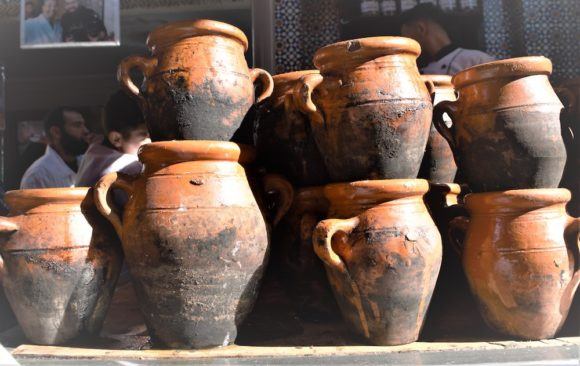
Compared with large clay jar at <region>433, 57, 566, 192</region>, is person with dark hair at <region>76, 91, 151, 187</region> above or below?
below

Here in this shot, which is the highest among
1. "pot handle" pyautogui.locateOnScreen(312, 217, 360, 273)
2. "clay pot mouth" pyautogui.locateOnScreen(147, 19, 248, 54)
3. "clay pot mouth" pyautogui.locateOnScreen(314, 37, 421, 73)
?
"clay pot mouth" pyautogui.locateOnScreen(147, 19, 248, 54)

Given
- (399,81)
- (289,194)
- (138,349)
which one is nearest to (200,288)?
(138,349)

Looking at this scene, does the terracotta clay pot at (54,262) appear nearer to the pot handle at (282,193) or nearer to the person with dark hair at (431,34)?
the pot handle at (282,193)

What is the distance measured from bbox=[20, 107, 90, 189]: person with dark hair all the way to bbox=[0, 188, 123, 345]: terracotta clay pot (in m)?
1.73

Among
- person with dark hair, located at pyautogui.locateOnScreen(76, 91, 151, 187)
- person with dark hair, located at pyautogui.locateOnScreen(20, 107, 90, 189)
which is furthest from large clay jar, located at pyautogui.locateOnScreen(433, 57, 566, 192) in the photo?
person with dark hair, located at pyautogui.locateOnScreen(20, 107, 90, 189)

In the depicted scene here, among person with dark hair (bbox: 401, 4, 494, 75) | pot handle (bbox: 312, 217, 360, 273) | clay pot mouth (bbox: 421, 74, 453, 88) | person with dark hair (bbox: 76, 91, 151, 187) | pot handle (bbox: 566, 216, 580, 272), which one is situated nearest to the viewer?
pot handle (bbox: 312, 217, 360, 273)

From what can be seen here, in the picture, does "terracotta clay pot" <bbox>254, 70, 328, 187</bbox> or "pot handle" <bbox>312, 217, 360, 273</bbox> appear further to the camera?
"terracotta clay pot" <bbox>254, 70, 328, 187</bbox>

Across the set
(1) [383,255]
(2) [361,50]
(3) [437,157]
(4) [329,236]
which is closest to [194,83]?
(2) [361,50]

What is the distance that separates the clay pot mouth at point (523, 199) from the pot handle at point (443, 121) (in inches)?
13.6

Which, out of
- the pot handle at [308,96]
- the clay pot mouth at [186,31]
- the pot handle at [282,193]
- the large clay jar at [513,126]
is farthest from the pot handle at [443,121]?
the clay pot mouth at [186,31]

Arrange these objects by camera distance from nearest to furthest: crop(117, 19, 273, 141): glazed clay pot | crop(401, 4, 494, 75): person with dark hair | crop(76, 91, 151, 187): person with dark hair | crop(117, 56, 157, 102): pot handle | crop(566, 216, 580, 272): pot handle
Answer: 1. crop(566, 216, 580, 272): pot handle
2. crop(117, 19, 273, 141): glazed clay pot
3. crop(117, 56, 157, 102): pot handle
4. crop(76, 91, 151, 187): person with dark hair
5. crop(401, 4, 494, 75): person with dark hair

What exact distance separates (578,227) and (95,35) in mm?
2763

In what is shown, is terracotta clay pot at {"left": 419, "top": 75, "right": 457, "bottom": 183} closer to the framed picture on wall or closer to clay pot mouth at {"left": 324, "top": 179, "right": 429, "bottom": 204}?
clay pot mouth at {"left": 324, "top": 179, "right": 429, "bottom": 204}

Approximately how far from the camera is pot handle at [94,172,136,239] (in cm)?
220
